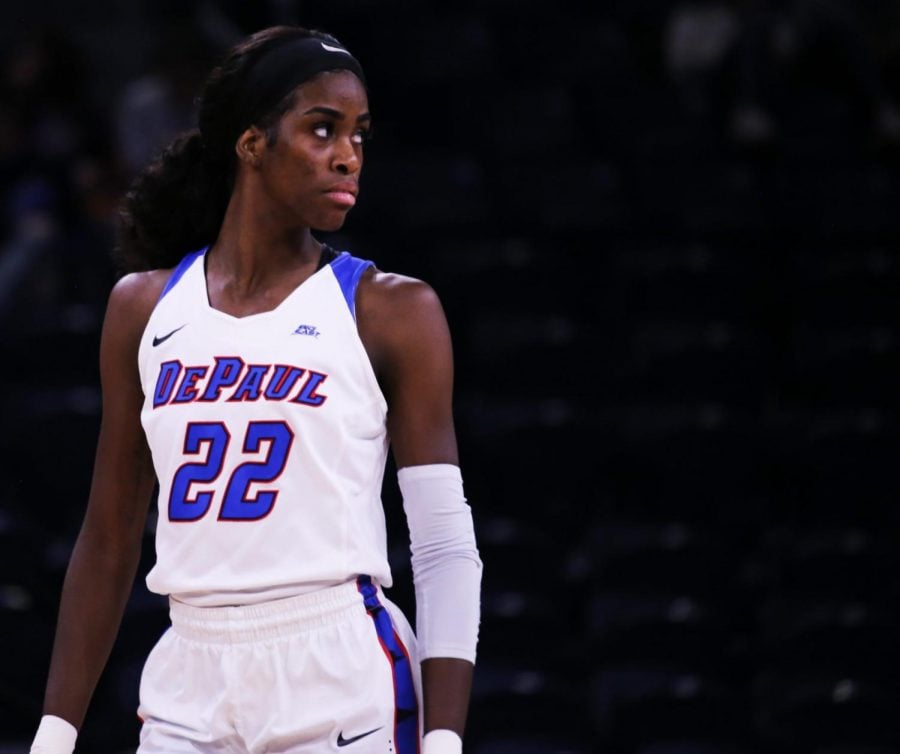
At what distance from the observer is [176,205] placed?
9.58ft

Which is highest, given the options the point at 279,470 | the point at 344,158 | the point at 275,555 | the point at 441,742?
the point at 344,158

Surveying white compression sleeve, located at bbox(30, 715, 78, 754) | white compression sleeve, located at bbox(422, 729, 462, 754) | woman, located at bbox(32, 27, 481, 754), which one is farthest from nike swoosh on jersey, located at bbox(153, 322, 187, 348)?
white compression sleeve, located at bbox(422, 729, 462, 754)

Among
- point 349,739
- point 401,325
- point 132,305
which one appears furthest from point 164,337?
point 349,739

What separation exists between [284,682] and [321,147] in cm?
82

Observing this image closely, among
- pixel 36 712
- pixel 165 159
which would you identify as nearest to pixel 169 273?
pixel 165 159

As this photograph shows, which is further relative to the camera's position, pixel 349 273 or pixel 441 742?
pixel 349 273

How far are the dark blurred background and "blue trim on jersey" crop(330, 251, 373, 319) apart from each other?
60.3 inches

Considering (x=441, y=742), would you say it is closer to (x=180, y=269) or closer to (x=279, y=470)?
(x=279, y=470)

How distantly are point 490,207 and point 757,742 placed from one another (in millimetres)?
2624

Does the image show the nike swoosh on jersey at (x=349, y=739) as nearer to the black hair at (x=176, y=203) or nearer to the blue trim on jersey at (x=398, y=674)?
the blue trim on jersey at (x=398, y=674)

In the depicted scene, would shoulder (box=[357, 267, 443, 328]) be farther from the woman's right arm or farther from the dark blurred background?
the dark blurred background

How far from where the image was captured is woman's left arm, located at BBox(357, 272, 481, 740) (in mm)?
2619

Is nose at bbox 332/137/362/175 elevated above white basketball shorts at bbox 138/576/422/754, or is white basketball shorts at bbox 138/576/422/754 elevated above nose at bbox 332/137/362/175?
nose at bbox 332/137/362/175

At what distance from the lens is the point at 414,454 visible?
2641 mm
